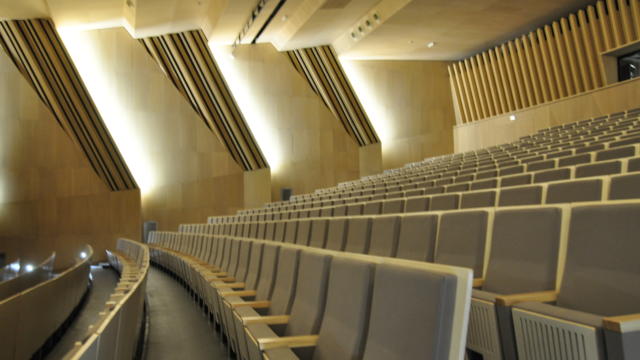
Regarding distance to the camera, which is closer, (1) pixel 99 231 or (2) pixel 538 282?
(2) pixel 538 282

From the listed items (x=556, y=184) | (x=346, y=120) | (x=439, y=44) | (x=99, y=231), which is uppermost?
(x=439, y=44)

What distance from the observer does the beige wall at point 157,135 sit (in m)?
3.56

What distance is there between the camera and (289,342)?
58 cm

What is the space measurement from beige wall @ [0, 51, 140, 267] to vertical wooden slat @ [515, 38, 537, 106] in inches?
116

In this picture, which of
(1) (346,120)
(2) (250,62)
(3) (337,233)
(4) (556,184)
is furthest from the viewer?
(1) (346,120)

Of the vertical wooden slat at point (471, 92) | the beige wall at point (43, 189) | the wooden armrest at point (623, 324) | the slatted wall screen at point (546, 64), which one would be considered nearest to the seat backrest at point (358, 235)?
the wooden armrest at point (623, 324)

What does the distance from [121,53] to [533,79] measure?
2881 mm

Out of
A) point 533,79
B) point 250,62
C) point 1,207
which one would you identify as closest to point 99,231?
point 1,207

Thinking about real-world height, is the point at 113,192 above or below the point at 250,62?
below

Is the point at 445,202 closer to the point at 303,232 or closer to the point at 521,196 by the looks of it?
the point at 521,196

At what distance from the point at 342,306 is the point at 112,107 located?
343cm

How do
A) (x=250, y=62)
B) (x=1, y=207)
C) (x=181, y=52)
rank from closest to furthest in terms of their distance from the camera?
1. (x=1, y=207)
2. (x=181, y=52)
3. (x=250, y=62)

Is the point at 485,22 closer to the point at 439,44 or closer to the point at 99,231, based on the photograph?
the point at 439,44

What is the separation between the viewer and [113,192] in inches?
137
